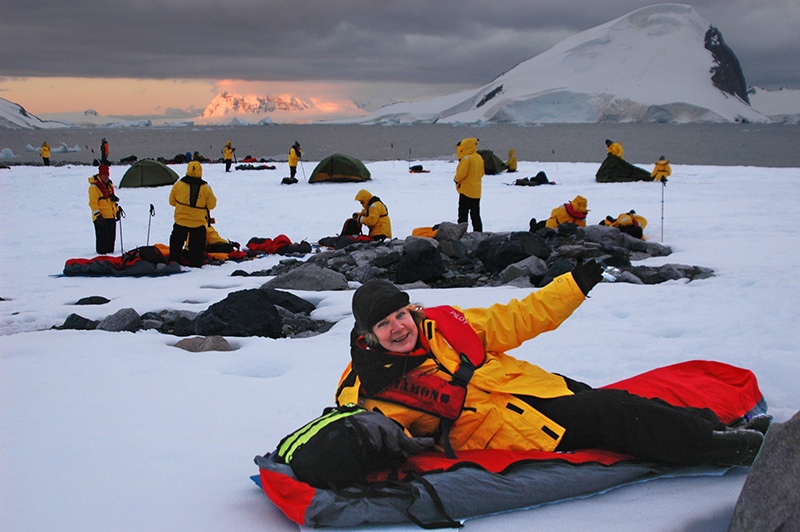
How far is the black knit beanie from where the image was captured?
2576mm

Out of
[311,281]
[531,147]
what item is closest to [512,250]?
[311,281]

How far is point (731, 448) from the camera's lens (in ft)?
8.32

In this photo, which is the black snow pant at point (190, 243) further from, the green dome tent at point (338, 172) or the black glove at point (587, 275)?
the green dome tent at point (338, 172)

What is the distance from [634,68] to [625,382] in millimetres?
187875

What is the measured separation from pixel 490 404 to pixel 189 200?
7487 mm

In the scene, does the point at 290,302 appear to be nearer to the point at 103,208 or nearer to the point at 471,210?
the point at 471,210

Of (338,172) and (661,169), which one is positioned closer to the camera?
(661,169)

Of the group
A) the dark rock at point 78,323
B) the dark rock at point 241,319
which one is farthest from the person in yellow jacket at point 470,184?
the dark rock at point 78,323

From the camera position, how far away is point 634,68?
174 m

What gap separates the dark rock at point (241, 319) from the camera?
17.8 feet

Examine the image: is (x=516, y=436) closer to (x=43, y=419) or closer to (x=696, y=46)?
(x=43, y=419)

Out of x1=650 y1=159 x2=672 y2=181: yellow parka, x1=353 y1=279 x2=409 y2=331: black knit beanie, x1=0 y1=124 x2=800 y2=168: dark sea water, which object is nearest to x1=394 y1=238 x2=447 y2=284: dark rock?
x1=353 y1=279 x2=409 y2=331: black knit beanie

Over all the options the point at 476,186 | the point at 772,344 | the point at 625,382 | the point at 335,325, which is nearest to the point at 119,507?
the point at 625,382

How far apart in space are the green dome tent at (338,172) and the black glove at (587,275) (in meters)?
17.3
